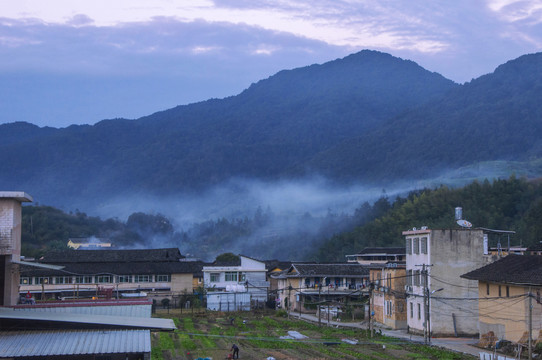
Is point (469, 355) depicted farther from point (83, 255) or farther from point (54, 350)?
point (83, 255)

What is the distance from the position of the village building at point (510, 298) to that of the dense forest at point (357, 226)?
156ft

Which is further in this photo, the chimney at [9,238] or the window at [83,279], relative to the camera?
the window at [83,279]

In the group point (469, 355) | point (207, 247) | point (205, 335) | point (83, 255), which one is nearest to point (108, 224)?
point (207, 247)

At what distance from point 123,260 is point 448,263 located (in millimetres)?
47708

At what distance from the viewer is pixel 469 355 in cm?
3653

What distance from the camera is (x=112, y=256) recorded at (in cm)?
8512

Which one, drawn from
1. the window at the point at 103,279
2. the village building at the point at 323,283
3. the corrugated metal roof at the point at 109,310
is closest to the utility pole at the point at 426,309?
the corrugated metal roof at the point at 109,310

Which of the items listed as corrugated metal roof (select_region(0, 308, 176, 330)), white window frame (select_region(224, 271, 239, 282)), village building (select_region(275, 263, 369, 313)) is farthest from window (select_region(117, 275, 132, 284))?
corrugated metal roof (select_region(0, 308, 176, 330))

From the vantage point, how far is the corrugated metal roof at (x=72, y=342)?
23609mm

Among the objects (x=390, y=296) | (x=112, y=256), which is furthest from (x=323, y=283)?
(x=112, y=256)

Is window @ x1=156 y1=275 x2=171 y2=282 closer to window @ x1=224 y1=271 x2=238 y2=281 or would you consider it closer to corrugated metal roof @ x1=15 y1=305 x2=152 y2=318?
window @ x1=224 y1=271 x2=238 y2=281

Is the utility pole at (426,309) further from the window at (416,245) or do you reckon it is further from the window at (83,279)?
the window at (83,279)

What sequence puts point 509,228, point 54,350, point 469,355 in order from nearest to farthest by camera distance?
1. point 54,350
2. point 469,355
3. point 509,228

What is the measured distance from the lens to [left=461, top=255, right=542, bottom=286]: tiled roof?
35459 millimetres
